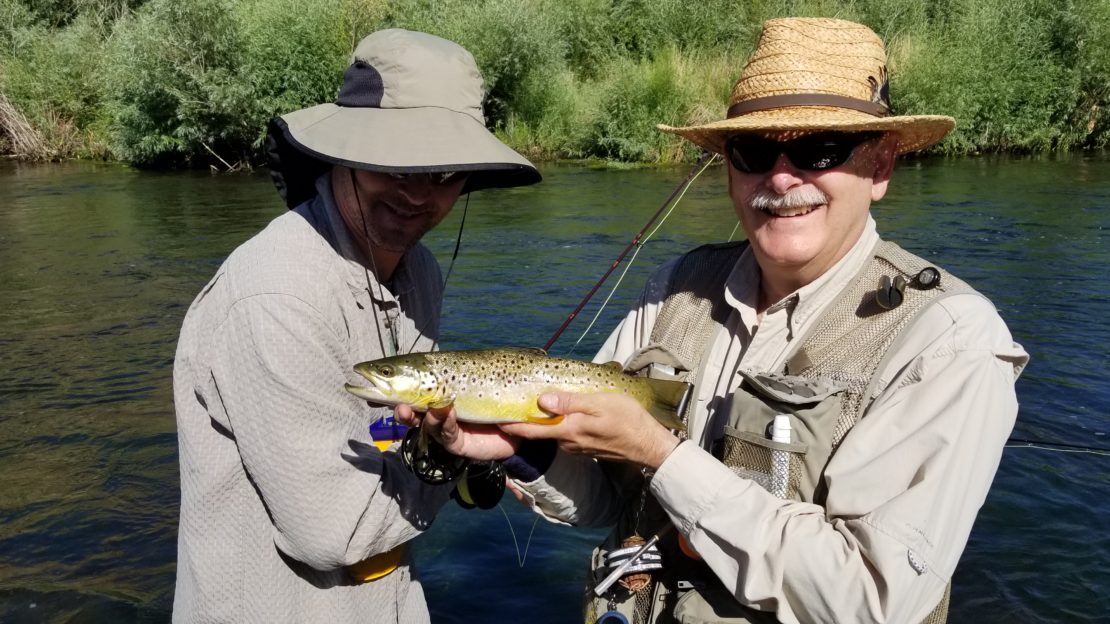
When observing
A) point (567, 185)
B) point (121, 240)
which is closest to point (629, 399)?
point (121, 240)

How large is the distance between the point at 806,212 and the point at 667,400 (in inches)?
26.1

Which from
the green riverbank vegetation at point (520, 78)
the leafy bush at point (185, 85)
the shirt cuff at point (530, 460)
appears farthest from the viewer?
the green riverbank vegetation at point (520, 78)

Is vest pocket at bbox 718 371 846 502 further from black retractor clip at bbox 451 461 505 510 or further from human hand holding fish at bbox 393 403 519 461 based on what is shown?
black retractor clip at bbox 451 461 505 510

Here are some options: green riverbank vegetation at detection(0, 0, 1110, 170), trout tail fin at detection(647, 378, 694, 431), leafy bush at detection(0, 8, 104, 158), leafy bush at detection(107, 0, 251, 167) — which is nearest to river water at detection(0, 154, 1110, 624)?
trout tail fin at detection(647, 378, 694, 431)

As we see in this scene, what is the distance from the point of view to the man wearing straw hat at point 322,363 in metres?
2.38

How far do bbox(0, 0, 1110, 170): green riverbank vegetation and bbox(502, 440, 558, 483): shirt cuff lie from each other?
23.9 m

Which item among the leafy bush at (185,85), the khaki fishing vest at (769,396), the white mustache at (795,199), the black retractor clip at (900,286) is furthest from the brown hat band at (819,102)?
the leafy bush at (185,85)

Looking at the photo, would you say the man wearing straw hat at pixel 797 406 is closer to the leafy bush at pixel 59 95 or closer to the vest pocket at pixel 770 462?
the vest pocket at pixel 770 462

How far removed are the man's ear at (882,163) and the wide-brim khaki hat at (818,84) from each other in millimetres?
35

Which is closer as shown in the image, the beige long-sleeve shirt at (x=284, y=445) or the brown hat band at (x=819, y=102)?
the beige long-sleeve shirt at (x=284, y=445)

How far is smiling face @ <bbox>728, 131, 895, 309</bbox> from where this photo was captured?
2.57 m

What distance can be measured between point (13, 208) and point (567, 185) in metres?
12.0

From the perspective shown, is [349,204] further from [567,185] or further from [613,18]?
[613,18]

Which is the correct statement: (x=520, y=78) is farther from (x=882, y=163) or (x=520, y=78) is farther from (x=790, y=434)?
(x=790, y=434)
